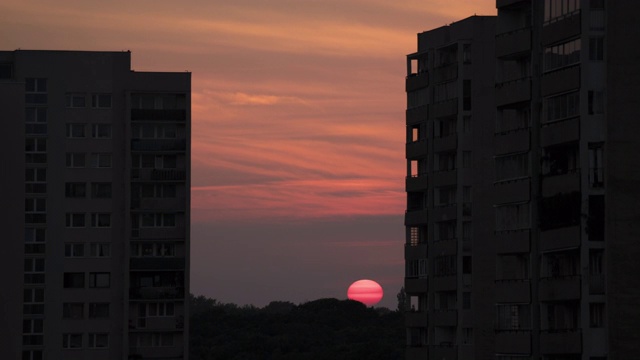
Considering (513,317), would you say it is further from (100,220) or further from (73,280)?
(100,220)

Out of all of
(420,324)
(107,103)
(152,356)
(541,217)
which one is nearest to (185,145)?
(107,103)

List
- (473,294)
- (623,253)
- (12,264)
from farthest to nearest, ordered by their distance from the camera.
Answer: (12,264) < (473,294) < (623,253)

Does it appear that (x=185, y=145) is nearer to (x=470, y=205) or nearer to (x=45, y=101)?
(x=45, y=101)

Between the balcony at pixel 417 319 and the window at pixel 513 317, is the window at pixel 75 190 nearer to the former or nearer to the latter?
the balcony at pixel 417 319

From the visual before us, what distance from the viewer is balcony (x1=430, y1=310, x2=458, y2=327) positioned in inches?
4791

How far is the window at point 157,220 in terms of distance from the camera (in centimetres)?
15425

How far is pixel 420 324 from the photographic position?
12638cm

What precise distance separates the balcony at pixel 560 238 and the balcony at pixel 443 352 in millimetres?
42906

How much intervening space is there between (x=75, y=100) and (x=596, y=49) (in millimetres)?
87982

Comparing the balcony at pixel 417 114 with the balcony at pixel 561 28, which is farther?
the balcony at pixel 417 114

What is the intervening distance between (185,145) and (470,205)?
39.8 metres

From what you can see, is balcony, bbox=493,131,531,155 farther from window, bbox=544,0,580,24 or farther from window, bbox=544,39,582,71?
window, bbox=544,0,580,24

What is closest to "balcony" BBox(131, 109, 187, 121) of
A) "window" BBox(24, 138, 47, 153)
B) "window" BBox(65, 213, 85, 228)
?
"window" BBox(24, 138, 47, 153)

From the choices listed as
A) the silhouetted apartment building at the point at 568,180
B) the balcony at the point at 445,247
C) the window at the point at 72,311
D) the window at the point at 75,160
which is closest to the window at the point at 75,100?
the window at the point at 75,160
